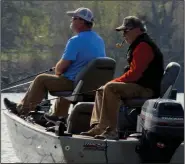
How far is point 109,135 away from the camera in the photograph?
5.96m

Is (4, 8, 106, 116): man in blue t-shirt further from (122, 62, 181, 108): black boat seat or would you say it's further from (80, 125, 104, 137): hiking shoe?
(80, 125, 104, 137): hiking shoe

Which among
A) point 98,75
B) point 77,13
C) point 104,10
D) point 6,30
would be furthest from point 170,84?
point 104,10

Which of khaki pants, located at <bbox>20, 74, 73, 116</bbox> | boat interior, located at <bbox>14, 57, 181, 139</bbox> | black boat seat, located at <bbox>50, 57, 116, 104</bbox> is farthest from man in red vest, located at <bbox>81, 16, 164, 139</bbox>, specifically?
khaki pants, located at <bbox>20, 74, 73, 116</bbox>

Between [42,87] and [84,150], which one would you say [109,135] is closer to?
[84,150]

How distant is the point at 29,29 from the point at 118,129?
34788 millimetres

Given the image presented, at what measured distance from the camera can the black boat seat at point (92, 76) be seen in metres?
7.07

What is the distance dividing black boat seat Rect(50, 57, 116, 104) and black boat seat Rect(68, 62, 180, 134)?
548 mm

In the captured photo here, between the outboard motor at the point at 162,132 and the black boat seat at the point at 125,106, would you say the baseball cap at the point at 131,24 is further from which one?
the outboard motor at the point at 162,132

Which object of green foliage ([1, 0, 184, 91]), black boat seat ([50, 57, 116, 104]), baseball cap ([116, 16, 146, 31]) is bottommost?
green foliage ([1, 0, 184, 91])

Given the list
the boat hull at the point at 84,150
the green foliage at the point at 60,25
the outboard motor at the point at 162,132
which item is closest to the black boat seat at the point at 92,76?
the boat hull at the point at 84,150

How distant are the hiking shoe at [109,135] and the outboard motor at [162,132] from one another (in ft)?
0.84

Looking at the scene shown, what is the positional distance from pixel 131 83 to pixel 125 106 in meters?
0.27

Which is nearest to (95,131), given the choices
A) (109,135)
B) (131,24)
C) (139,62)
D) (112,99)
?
(109,135)

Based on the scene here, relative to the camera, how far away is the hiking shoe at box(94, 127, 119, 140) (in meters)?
5.93
